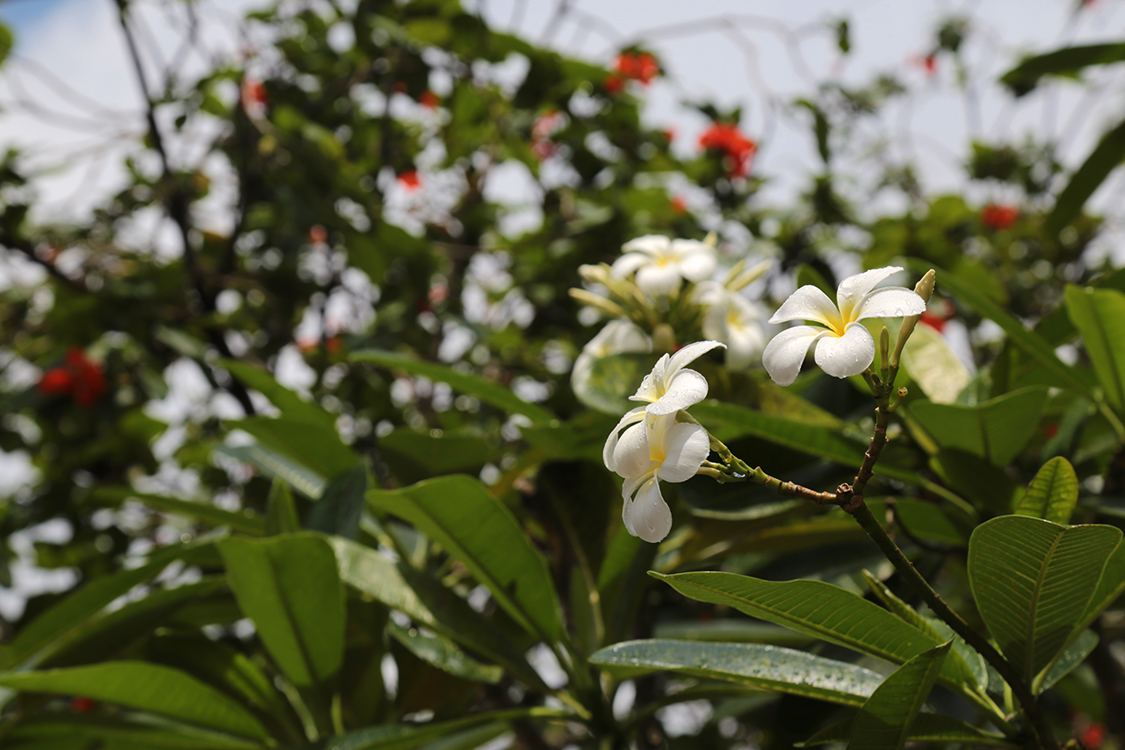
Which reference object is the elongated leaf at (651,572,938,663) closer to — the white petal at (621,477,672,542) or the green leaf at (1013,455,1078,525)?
the white petal at (621,477,672,542)

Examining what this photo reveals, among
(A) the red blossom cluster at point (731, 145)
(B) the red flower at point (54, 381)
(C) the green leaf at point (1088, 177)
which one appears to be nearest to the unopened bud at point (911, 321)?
(C) the green leaf at point (1088, 177)

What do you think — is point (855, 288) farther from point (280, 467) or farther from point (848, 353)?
point (280, 467)

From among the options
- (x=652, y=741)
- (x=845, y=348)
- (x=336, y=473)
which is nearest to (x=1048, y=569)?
(x=845, y=348)

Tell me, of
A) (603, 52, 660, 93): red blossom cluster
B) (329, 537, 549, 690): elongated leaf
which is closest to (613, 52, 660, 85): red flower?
(603, 52, 660, 93): red blossom cluster

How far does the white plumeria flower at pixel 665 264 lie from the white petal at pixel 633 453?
0.55 m

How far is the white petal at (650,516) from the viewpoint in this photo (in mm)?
506

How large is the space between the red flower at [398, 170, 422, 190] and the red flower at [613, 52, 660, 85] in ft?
2.61

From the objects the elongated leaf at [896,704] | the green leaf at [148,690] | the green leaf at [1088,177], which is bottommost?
the green leaf at [148,690]

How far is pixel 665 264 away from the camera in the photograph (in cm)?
109

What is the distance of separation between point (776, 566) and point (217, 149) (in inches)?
90.5

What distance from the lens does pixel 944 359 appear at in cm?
107

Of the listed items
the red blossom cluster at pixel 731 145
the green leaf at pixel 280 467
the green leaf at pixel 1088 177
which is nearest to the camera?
the green leaf at pixel 280 467

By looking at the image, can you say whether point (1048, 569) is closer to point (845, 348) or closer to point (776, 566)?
point (845, 348)

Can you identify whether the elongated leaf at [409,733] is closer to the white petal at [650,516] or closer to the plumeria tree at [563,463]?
the plumeria tree at [563,463]
